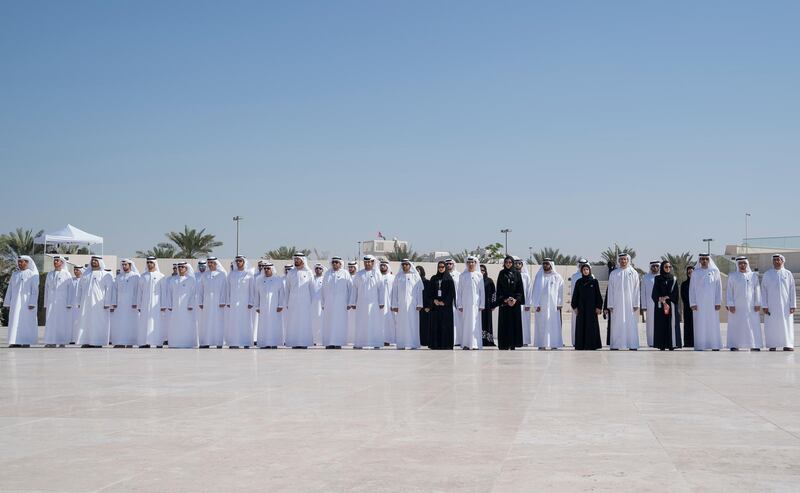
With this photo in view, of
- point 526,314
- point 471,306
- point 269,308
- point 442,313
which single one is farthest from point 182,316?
point 526,314

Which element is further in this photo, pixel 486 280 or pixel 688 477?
pixel 486 280

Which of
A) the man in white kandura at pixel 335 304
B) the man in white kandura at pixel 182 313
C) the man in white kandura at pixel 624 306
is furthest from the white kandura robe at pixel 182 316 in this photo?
the man in white kandura at pixel 624 306

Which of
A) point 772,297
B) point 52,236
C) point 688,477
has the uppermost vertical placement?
point 52,236

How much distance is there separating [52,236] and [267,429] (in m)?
33.4

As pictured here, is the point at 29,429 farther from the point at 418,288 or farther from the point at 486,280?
the point at 486,280

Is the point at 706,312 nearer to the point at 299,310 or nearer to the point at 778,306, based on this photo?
the point at 778,306

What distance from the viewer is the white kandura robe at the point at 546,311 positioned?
57.4 ft

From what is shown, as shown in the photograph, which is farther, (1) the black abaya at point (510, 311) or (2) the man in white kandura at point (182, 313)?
(2) the man in white kandura at point (182, 313)

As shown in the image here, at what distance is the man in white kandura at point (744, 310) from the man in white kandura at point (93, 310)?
42.3 feet

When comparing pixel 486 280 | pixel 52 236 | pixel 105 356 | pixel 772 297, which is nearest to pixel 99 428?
pixel 105 356

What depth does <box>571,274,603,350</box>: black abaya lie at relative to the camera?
676 inches

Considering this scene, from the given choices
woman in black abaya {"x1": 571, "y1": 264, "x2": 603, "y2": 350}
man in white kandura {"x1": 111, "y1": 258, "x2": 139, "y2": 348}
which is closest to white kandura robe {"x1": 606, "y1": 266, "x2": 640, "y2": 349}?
woman in black abaya {"x1": 571, "y1": 264, "x2": 603, "y2": 350}

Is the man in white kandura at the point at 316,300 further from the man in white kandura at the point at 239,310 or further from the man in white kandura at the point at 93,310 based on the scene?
the man in white kandura at the point at 93,310

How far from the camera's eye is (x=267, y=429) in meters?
6.45
